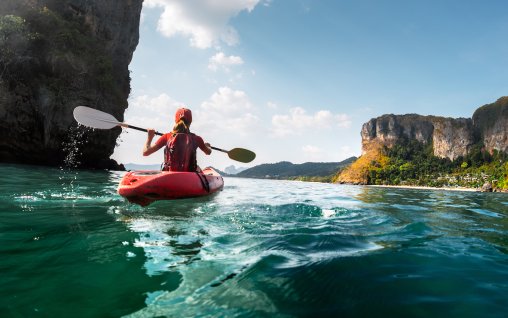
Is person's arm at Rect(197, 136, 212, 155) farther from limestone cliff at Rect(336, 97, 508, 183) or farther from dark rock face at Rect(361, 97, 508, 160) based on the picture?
dark rock face at Rect(361, 97, 508, 160)

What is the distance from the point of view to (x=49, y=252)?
3018mm

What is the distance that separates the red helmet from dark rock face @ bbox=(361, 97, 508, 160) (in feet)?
432

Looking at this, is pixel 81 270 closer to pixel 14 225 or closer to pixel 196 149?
pixel 14 225

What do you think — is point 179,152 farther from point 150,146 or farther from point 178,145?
point 150,146

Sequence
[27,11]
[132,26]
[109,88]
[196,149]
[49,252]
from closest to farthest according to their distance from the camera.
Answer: [49,252] → [196,149] → [27,11] → [109,88] → [132,26]

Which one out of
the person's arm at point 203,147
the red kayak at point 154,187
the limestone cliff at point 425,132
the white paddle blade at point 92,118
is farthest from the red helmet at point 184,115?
the limestone cliff at point 425,132

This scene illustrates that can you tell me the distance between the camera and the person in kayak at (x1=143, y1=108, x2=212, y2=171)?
7.00m

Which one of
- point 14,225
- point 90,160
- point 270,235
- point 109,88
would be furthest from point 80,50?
point 270,235

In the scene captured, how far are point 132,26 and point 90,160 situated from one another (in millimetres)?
20306

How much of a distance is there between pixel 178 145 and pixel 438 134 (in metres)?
143

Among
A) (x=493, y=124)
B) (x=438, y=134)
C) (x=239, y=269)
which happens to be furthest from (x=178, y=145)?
(x=438, y=134)

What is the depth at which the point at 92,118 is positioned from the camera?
27.0 ft

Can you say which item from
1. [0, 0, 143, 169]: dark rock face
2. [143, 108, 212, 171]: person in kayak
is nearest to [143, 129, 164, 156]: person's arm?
[143, 108, 212, 171]: person in kayak

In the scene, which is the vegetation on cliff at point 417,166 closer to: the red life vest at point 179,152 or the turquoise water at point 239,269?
the red life vest at point 179,152
